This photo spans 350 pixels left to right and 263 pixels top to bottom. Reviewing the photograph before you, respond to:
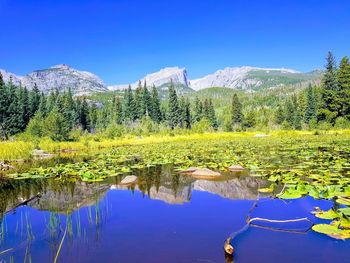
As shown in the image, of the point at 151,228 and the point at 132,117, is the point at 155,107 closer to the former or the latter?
the point at 132,117

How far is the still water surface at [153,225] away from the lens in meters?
4.98

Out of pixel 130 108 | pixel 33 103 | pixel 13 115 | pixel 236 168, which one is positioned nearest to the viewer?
pixel 236 168

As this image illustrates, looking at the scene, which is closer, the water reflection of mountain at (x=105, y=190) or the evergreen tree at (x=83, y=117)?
the water reflection of mountain at (x=105, y=190)

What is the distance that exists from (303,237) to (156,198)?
4.47 meters

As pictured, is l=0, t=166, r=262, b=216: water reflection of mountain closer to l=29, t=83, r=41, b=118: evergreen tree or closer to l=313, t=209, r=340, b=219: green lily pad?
l=313, t=209, r=340, b=219: green lily pad

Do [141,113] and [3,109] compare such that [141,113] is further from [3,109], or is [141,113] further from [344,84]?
[344,84]

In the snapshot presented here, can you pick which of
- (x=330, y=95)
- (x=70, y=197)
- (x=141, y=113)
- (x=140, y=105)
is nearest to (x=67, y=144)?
(x=70, y=197)

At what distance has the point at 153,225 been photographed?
6.60 metres

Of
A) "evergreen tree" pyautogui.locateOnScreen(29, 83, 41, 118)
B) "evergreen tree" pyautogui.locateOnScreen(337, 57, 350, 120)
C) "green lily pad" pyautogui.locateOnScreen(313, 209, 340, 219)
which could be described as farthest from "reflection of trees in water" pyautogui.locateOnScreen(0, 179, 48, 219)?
"evergreen tree" pyautogui.locateOnScreen(29, 83, 41, 118)

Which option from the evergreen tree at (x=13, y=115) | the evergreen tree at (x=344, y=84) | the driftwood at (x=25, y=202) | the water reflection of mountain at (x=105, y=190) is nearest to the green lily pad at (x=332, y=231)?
the water reflection of mountain at (x=105, y=190)

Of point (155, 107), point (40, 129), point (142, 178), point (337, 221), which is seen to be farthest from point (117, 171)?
point (155, 107)

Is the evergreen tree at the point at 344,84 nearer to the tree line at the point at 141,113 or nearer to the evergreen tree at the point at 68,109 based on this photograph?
the tree line at the point at 141,113

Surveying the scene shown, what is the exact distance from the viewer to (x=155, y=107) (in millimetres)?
78000

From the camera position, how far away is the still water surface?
16.4 feet
